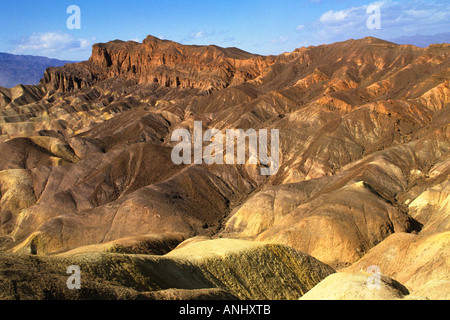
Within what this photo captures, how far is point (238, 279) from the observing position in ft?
102

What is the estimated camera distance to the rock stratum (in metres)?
26.0

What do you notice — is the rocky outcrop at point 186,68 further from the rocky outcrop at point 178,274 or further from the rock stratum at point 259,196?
the rocky outcrop at point 178,274

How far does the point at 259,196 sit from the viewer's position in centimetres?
6325

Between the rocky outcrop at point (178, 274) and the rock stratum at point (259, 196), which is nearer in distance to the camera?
the rocky outcrop at point (178, 274)

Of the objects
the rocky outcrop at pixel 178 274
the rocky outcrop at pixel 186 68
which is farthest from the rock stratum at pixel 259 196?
the rocky outcrop at pixel 186 68

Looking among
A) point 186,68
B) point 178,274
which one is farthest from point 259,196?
point 186,68

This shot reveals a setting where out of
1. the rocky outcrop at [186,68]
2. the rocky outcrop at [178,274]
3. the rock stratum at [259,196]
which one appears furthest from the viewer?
the rocky outcrop at [186,68]

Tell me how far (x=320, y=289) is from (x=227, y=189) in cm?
4991

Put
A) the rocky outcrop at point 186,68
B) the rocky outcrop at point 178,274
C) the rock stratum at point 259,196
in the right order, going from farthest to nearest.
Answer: the rocky outcrop at point 186,68 < the rock stratum at point 259,196 < the rocky outcrop at point 178,274

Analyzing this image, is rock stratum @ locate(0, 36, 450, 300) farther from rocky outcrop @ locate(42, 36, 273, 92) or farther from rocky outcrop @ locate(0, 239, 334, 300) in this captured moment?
rocky outcrop @ locate(42, 36, 273, 92)

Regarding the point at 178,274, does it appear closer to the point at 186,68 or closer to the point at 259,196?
the point at 259,196

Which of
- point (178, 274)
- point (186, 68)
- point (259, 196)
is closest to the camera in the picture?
point (178, 274)

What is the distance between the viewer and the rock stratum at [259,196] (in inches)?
1022

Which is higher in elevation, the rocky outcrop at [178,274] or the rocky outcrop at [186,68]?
the rocky outcrop at [186,68]
